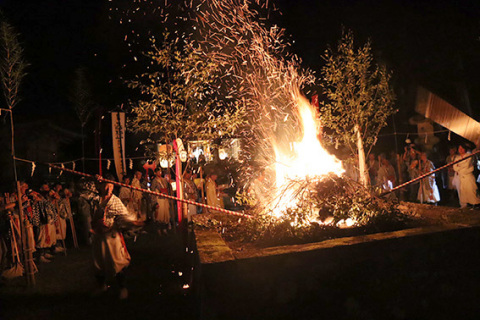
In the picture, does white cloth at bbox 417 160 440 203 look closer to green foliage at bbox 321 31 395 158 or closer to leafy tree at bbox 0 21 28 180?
green foliage at bbox 321 31 395 158

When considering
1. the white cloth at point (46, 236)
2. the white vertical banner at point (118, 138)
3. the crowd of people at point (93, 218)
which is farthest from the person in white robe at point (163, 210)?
the white cloth at point (46, 236)

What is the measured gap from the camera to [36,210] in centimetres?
796

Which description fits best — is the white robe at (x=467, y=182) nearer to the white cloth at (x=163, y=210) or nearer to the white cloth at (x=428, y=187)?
the white cloth at (x=428, y=187)

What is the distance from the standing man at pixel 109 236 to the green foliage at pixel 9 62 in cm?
316

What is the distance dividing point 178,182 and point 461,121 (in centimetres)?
762

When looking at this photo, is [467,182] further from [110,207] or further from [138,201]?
[138,201]

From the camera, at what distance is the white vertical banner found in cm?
971

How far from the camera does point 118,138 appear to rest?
10.1 meters

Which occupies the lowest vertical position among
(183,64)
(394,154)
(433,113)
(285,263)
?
(285,263)

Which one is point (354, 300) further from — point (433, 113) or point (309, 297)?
point (433, 113)

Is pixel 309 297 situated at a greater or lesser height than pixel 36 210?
lesser

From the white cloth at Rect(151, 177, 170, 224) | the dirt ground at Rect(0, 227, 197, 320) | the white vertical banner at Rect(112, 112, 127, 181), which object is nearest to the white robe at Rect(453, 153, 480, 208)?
the dirt ground at Rect(0, 227, 197, 320)

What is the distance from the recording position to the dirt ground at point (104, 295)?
199 inches

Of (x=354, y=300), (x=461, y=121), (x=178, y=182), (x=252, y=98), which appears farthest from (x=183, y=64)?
(x=461, y=121)
